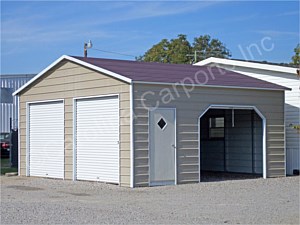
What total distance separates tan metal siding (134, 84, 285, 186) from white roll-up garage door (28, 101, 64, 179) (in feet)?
12.1

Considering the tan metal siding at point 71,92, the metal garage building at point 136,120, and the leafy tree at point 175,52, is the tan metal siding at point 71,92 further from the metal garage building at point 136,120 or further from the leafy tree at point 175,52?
the leafy tree at point 175,52

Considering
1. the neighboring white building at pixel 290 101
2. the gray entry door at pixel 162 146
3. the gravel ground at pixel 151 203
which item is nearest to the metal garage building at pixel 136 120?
the gray entry door at pixel 162 146

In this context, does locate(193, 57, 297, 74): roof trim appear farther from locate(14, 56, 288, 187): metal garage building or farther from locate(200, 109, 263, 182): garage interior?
locate(200, 109, 263, 182): garage interior

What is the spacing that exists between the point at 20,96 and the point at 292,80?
993 centimetres

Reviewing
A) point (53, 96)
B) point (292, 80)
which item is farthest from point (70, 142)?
point (292, 80)

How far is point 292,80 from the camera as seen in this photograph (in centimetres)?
2248

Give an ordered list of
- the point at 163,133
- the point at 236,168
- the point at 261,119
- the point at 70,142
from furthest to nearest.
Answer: the point at 236,168, the point at 261,119, the point at 70,142, the point at 163,133

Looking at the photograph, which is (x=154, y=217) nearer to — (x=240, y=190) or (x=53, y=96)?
(x=240, y=190)

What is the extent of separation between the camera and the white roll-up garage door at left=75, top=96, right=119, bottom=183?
59.4ft

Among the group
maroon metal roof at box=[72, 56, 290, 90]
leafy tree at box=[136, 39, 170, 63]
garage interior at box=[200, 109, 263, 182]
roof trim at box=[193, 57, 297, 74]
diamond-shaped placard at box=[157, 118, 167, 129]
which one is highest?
leafy tree at box=[136, 39, 170, 63]

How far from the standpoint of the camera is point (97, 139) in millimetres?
18844

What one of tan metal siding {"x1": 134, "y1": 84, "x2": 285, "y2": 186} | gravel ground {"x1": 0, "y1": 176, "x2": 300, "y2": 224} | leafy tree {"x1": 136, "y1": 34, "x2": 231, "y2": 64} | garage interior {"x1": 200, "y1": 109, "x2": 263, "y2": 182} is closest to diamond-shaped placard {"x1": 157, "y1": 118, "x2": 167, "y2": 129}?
tan metal siding {"x1": 134, "y1": 84, "x2": 285, "y2": 186}

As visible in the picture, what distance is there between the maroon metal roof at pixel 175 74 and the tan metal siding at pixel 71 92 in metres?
0.42

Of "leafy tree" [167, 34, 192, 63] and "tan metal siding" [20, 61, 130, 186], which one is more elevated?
"leafy tree" [167, 34, 192, 63]
